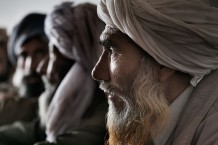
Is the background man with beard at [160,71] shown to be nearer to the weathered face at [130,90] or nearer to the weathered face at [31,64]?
the weathered face at [130,90]

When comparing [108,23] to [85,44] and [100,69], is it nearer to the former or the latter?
[100,69]

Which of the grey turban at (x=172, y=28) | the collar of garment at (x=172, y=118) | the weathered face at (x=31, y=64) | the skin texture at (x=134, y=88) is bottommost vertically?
the weathered face at (x=31, y=64)

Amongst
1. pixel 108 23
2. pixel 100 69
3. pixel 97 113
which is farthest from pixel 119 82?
pixel 97 113

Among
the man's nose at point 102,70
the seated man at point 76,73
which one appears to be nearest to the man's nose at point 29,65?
the seated man at point 76,73

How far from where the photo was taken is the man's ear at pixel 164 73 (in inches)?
54.5

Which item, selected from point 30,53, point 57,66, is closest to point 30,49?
point 30,53

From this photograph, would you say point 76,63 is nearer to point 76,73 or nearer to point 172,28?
point 76,73

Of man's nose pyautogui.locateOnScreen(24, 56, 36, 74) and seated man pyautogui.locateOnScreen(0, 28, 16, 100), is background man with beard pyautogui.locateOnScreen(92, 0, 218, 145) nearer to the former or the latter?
man's nose pyautogui.locateOnScreen(24, 56, 36, 74)

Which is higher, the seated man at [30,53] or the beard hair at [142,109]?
the beard hair at [142,109]

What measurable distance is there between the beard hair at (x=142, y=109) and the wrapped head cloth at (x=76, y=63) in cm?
74

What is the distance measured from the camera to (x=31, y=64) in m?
2.85

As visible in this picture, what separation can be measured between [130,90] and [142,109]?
0.25 ft

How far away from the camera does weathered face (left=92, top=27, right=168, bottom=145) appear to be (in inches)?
53.4

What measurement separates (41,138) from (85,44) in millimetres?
629
